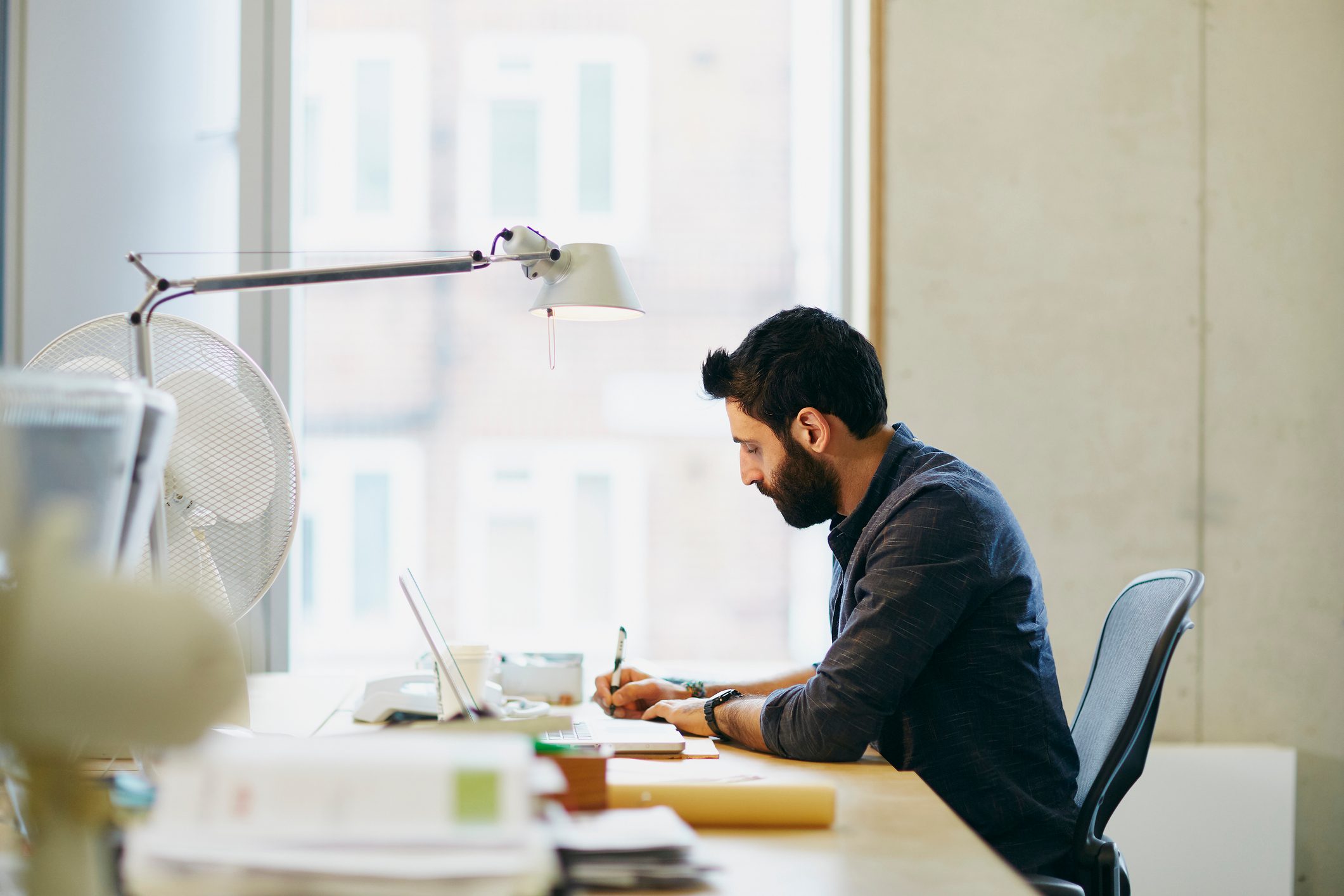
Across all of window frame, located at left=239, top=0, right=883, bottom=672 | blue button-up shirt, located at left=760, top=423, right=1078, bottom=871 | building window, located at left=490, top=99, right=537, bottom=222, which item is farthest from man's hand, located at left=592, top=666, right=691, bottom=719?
building window, located at left=490, top=99, right=537, bottom=222

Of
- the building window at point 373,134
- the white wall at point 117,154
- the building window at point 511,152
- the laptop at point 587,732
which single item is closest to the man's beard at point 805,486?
the laptop at point 587,732

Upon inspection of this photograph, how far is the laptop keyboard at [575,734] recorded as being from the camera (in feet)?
4.32

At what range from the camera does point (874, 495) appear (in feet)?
5.19

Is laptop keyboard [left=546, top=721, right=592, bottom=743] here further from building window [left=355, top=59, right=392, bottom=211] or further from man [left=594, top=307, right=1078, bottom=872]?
building window [left=355, top=59, right=392, bottom=211]

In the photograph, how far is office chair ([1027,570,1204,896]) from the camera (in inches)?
50.7

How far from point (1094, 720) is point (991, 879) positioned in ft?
2.31

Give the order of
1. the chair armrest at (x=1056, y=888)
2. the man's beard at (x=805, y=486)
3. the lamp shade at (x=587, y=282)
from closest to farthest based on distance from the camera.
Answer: the chair armrest at (x=1056, y=888)
the lamp shade at (x=587, y=282)
the man's beard at (x=805, y=486)

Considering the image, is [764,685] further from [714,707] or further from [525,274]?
[525,274]

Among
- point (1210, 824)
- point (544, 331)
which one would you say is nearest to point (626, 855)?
point (544, 331)

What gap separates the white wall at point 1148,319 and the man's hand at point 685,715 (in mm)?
1112

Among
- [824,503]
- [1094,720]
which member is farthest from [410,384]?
[1094,720]

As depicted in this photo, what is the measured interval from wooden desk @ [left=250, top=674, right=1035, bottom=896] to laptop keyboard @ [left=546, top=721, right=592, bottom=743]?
18cm

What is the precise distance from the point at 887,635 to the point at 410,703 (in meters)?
0.82

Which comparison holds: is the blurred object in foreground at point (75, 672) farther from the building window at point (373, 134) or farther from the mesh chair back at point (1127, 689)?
the building window at point (373, 134)
